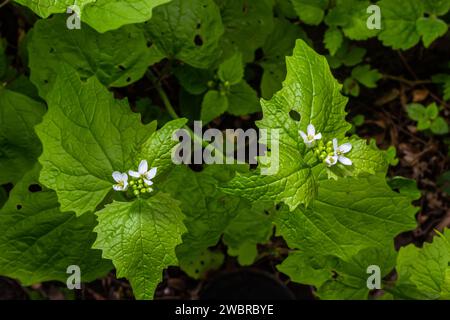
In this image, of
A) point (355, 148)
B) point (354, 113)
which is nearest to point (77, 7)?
point (355, 148)

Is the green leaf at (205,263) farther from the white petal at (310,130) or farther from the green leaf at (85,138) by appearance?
the white petal at (310,130)

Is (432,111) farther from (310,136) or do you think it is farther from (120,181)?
(120,181)

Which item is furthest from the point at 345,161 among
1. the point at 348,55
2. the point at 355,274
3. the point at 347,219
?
the point at 348,55

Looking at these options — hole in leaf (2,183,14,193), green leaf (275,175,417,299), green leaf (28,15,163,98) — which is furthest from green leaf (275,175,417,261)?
hole in leaf (2,183,14,193)

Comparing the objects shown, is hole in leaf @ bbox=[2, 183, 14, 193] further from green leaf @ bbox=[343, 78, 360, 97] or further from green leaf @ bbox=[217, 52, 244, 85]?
green leaf @ bbox=[343, 78, 360, 97]

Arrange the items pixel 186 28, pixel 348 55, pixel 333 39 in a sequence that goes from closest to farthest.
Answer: pixel 186 28
pixel 333 39
pixel 348 55

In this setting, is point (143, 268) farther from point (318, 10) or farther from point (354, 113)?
point (354, 113)
